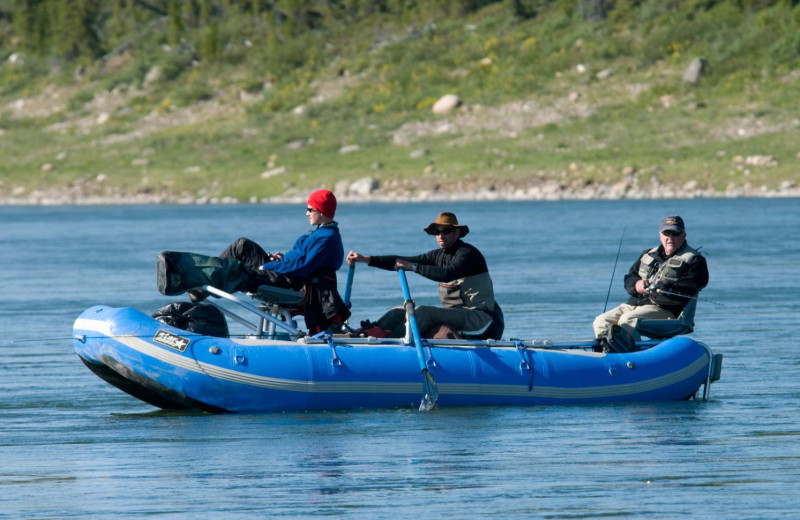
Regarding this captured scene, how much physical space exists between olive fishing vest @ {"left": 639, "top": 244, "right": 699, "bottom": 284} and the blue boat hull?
27.1 inches

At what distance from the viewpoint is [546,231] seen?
35.2 m

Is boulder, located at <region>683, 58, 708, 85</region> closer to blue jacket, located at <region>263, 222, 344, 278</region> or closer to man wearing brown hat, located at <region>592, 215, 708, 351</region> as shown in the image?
man wearing brown hat, located at <region>592, 215, 708, 351</region>

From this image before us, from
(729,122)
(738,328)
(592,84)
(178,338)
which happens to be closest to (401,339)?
(178,338)

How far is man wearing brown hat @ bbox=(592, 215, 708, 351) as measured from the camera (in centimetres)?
1228

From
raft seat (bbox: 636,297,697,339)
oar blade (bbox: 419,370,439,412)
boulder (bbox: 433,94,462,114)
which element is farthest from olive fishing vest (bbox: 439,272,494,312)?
boulder (bbox: 433,94,462,114)

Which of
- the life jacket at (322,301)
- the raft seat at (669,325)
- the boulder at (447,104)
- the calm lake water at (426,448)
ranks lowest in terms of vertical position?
the calm lake water at (426,448)

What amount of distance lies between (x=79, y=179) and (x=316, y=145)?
9163mm

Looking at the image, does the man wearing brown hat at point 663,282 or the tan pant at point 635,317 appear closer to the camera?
the man wearing brown hat at point 663,282

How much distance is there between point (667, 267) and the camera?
12.4 meters

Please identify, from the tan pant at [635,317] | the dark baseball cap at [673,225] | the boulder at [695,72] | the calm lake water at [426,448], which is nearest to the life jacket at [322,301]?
the calm lake water at [426,448]

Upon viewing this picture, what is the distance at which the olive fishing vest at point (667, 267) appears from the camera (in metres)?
12.3

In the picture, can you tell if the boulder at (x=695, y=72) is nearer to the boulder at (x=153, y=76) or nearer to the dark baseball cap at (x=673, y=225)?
the boulder at (x=153, y=76)

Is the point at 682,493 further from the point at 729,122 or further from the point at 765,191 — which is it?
the point at 729,122

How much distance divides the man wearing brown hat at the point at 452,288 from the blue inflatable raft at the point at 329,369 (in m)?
0.24
